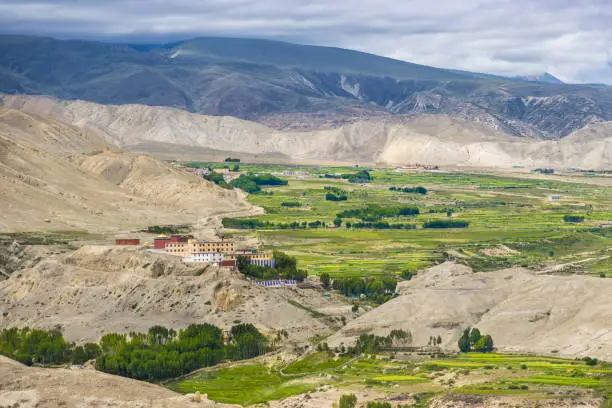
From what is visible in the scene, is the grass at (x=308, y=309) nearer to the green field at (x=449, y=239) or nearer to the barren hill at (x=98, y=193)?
the green field at (x=449, y=239)

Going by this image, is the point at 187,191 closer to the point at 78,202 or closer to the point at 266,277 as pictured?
the point at 78,202

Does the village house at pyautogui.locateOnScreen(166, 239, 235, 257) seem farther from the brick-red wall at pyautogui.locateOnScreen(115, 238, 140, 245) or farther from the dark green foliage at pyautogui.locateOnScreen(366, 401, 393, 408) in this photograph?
the dark green foliage at pyautogui.locateOnScreen(366, 401, 393, 408)

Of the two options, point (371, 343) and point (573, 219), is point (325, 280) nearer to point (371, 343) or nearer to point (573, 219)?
point (371, 343)

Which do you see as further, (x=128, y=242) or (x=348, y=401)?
(x=128, y=242)

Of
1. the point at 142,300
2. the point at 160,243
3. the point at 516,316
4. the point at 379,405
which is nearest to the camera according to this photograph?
the point at 379,405

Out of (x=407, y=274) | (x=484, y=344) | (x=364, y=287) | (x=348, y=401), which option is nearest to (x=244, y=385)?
(x=348, y=401)

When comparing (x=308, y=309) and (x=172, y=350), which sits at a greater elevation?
(x=308, y=309)

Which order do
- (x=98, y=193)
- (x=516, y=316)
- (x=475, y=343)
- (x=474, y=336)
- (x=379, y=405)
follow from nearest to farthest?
(x=379, y=405) → (x=475, y=343) → (x=474, y=336) → (x=516, y=316) → (x=98, y=193)
